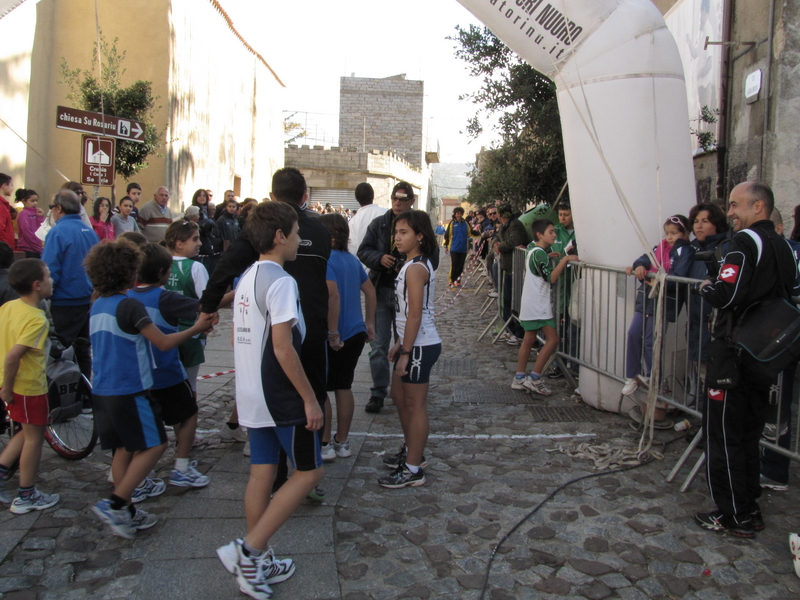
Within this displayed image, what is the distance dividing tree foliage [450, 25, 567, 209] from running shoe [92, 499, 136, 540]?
891 cm

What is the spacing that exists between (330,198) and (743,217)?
3635 cm

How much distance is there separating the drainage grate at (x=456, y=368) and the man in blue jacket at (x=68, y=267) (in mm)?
3545

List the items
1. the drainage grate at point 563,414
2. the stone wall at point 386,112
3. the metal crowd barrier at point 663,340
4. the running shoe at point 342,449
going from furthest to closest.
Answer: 1. the stone wall at point 386,112
2. the drainage grate at point 563,414
3. the running shoe at point 342,449
4. the metal crowd barrier at point 663,340

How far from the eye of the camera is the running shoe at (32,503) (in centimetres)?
358

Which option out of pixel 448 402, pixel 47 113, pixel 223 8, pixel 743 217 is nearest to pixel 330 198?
pixel 223 8

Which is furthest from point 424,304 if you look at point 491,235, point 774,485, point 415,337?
point 491,235

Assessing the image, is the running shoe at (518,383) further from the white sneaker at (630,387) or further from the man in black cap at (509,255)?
the man in black cap at (509,255)

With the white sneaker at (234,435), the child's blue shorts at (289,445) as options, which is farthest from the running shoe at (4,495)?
the child's blue shorts at (289,445)

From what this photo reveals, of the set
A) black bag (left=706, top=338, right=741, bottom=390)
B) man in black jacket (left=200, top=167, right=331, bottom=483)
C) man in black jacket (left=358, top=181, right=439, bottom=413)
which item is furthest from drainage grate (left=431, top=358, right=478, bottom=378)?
black bag (left=706, top=338, right=741, bottom=390)

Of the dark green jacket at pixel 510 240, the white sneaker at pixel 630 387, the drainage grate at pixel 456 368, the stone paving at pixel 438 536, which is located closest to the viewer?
the stone paving at pixel 438 536

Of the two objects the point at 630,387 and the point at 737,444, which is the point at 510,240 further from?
the point at 737,444

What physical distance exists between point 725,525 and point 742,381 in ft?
2.53

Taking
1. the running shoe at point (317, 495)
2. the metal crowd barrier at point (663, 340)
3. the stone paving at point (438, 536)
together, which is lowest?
the stone paving at point (438, 536)

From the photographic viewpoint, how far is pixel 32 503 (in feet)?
11.9
